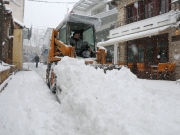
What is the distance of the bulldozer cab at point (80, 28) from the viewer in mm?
6109

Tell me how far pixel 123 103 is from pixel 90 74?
3.93 feet

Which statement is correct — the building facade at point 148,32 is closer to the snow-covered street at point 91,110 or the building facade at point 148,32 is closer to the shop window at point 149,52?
the shop window at point 149,52

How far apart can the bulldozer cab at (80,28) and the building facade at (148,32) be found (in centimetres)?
575

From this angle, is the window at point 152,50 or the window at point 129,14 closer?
the window at point 152,50

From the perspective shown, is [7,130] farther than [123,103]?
No

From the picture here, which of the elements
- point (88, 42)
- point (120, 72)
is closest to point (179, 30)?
point (88, 42)

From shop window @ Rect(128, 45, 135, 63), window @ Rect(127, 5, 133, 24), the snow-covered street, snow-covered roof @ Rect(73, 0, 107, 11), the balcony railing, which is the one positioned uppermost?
snow-covered roof @ Rect(73, 0, 107, 11)

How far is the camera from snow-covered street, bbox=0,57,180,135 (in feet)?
9.70

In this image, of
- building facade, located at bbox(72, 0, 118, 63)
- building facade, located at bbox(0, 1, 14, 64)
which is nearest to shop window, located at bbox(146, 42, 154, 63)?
building facade, located at bbox(72, 0, 118, 63)

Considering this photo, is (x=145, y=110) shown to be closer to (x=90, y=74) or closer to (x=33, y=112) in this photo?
(x=90, y=74)

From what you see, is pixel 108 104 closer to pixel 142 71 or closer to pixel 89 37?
pixel 89 37

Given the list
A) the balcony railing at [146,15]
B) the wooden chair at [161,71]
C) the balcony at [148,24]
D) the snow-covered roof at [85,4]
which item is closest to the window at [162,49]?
the balcony at [148,24]

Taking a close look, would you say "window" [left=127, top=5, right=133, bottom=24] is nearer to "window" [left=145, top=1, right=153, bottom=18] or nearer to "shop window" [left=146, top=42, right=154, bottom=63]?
"window" [left=145, top=1, right=153, bottom=18]

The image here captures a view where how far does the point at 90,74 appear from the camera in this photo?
14.4 ft
